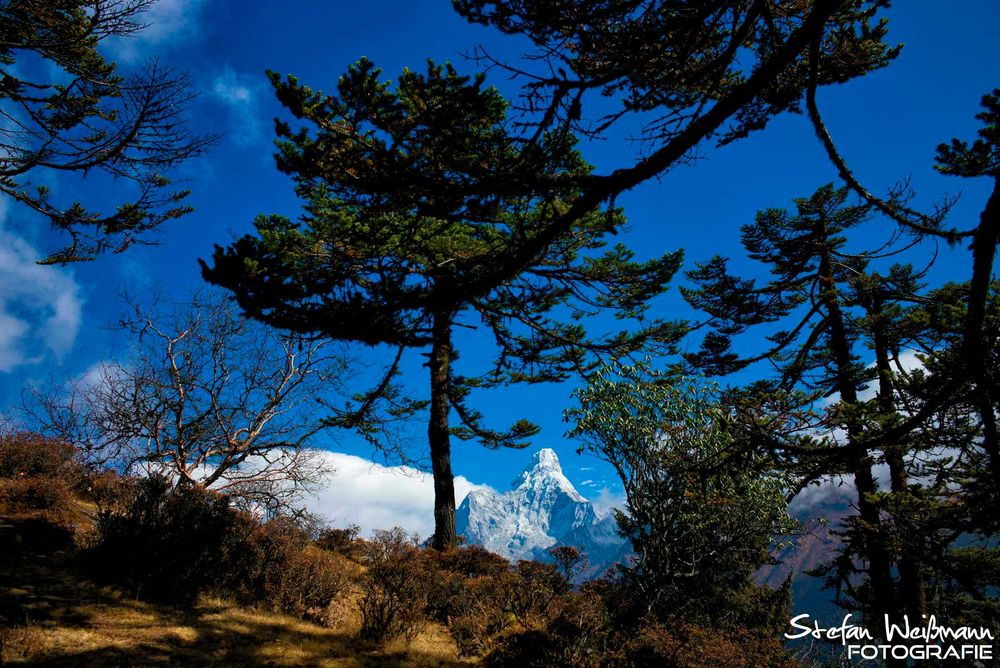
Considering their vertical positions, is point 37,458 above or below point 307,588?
above

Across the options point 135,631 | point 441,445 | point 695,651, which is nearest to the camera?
point 135,631

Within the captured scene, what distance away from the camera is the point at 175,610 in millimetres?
6000

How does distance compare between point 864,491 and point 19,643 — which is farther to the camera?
point 864,491

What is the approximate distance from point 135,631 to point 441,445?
7768mm

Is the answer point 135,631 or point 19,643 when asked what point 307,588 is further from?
point 19,643

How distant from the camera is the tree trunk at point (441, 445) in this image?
12.0 meters

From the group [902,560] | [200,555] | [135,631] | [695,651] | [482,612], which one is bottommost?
[135,631]

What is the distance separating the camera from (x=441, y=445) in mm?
12516

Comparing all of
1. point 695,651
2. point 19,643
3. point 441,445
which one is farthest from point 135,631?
point 441,445

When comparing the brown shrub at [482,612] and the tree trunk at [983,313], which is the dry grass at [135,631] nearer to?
the brown shrub at [482,612]

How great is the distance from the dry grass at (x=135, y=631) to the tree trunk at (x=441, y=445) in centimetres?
477

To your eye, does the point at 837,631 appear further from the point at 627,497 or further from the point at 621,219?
the point at 621,219

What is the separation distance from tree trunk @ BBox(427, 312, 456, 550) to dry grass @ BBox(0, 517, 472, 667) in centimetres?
477

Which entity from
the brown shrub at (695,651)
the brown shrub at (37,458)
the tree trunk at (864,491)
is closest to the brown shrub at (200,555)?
the brown shrub at (695,651)
